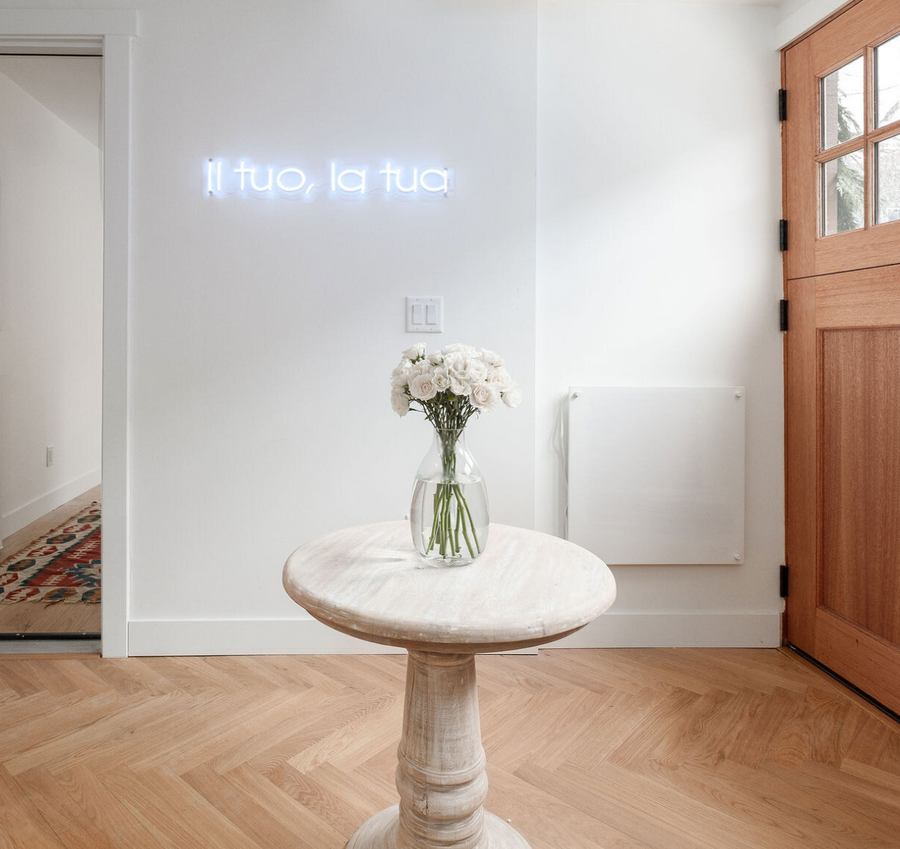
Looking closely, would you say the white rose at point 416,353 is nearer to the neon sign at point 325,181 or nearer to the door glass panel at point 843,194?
the neon sign at point 325,181

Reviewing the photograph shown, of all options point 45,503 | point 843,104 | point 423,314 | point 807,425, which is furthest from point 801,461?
point 45,503

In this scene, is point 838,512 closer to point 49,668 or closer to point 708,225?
point 708,225

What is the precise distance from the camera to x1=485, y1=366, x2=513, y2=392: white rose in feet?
4.30

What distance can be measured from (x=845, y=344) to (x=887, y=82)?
Result: 819 mm

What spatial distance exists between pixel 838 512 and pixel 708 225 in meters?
1.14

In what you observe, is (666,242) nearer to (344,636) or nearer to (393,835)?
(344,636)

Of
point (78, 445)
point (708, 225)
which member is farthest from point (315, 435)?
point (78, 445)

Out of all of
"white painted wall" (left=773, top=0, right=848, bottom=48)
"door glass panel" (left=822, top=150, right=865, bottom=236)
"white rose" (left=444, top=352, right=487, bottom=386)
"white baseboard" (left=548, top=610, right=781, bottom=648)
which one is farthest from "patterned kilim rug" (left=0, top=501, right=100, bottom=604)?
"white painted wall" (left=773, top=0, right=848, bottom=48)

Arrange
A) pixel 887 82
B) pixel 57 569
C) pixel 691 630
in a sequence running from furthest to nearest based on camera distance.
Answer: pixel 57 569 → pixel 691 630 → pixel 887 82

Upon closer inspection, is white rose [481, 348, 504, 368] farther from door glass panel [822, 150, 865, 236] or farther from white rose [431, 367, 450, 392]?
door glass panel [822, 150, 865, 236]

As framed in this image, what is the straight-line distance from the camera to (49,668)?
90.0 inches

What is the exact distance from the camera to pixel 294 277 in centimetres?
239

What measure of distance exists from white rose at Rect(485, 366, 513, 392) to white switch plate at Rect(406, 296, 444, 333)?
3.66 ft

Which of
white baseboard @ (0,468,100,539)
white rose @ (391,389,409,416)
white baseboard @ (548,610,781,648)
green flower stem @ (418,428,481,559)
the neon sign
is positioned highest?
the neon sign
